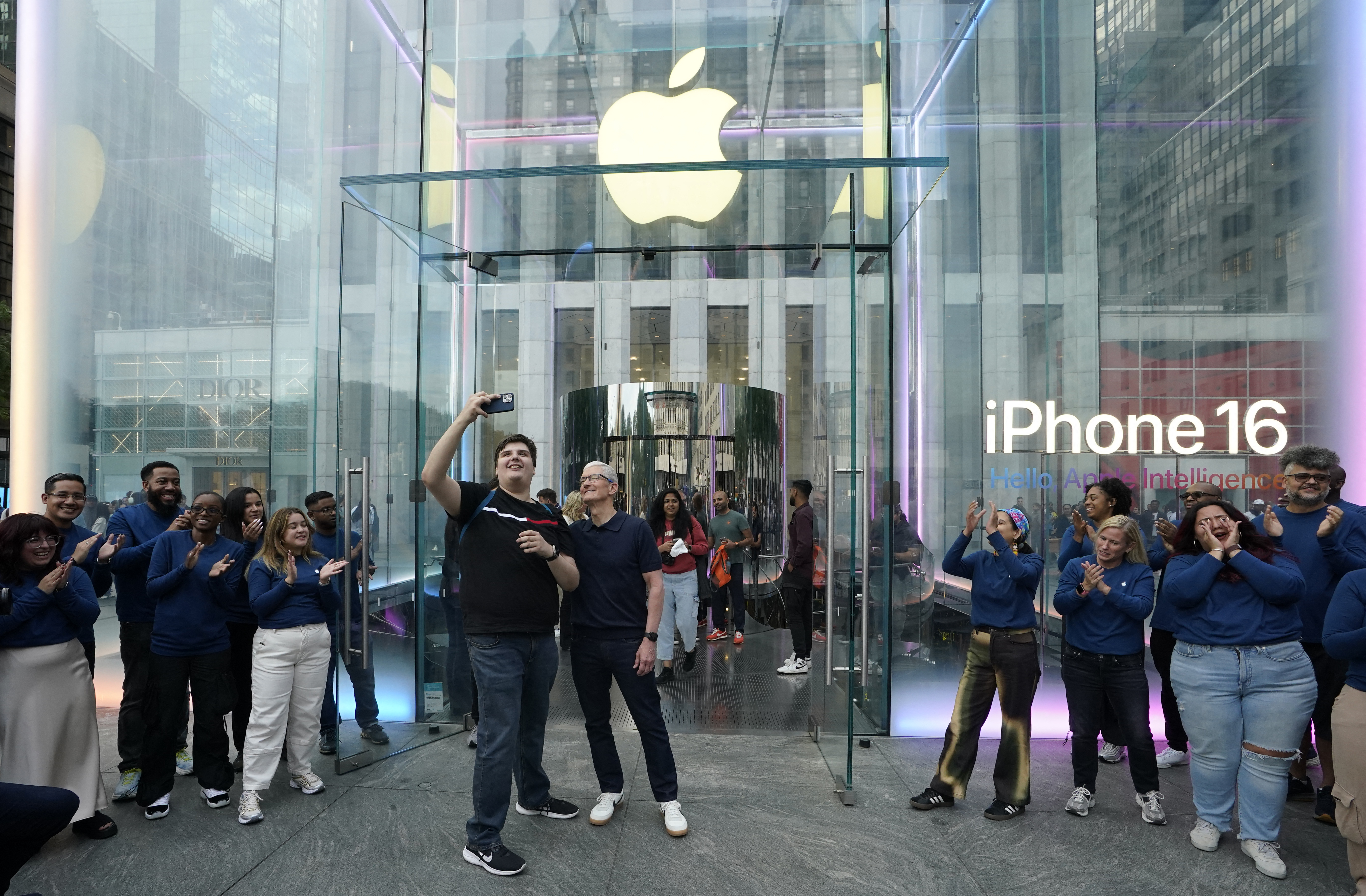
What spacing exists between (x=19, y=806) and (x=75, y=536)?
2.20 meters

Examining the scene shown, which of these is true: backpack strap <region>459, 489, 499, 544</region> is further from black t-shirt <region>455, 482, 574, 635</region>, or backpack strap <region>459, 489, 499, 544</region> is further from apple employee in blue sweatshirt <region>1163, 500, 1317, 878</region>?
apple employee in blue sweatshirt <region>1163, 500, 1317, 878</region>

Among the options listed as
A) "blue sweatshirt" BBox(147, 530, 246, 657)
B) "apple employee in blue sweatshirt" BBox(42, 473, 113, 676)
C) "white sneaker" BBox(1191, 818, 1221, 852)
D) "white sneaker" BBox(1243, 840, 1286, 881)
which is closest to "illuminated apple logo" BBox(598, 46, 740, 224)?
"blue sweatshirt" BBox(147, 530, 246, 657)

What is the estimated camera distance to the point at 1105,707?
3.89m

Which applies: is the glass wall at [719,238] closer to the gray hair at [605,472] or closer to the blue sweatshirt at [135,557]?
the blue sweatshirt at [135,557]

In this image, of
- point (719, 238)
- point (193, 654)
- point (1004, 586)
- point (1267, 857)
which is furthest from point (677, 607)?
point (1267, 857)

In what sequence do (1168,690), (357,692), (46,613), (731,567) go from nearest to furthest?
(46,613)
(1168,690)
(357,692)
(731,567)

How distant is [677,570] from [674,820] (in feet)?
9.03

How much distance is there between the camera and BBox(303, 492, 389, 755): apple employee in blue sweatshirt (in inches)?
179

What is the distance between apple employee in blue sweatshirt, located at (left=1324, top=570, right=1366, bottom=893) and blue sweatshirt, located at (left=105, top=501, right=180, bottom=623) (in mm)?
4768

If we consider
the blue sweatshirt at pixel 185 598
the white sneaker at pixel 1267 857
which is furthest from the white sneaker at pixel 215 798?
the white sneaker at pixel 1267 857

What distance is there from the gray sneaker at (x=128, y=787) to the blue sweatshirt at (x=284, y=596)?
94 cm

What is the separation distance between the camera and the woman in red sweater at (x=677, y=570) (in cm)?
620

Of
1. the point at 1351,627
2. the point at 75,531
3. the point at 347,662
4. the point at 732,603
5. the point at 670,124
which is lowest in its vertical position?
the point at 732,603

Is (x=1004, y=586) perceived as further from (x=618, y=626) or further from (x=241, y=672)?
(x=241, y=672)
